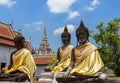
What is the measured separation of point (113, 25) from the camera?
2520cm

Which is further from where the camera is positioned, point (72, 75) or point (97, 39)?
point (97, 39)

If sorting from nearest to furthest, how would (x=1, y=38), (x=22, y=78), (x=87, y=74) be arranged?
(x=87, y=74) → (x=22, y=78) → (x=1, y=38)

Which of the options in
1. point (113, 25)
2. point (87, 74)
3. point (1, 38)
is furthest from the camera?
point (1, 38)

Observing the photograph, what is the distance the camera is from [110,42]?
25.3 metres

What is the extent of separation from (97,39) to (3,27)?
11879 millimetres

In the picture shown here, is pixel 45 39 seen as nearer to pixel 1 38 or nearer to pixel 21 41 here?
pixel 1 38

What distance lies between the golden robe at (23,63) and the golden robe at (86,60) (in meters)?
1.41

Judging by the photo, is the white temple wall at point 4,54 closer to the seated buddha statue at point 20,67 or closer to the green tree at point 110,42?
the green tree at point 110,42

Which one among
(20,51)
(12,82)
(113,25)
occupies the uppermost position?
(113,25)

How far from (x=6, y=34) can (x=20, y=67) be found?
25.0 m

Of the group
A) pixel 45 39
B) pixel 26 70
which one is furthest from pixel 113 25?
pixel 45 39

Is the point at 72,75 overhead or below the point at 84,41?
below

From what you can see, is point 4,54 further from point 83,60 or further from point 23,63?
point 83,60

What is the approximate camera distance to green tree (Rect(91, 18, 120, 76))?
25.0 metres
